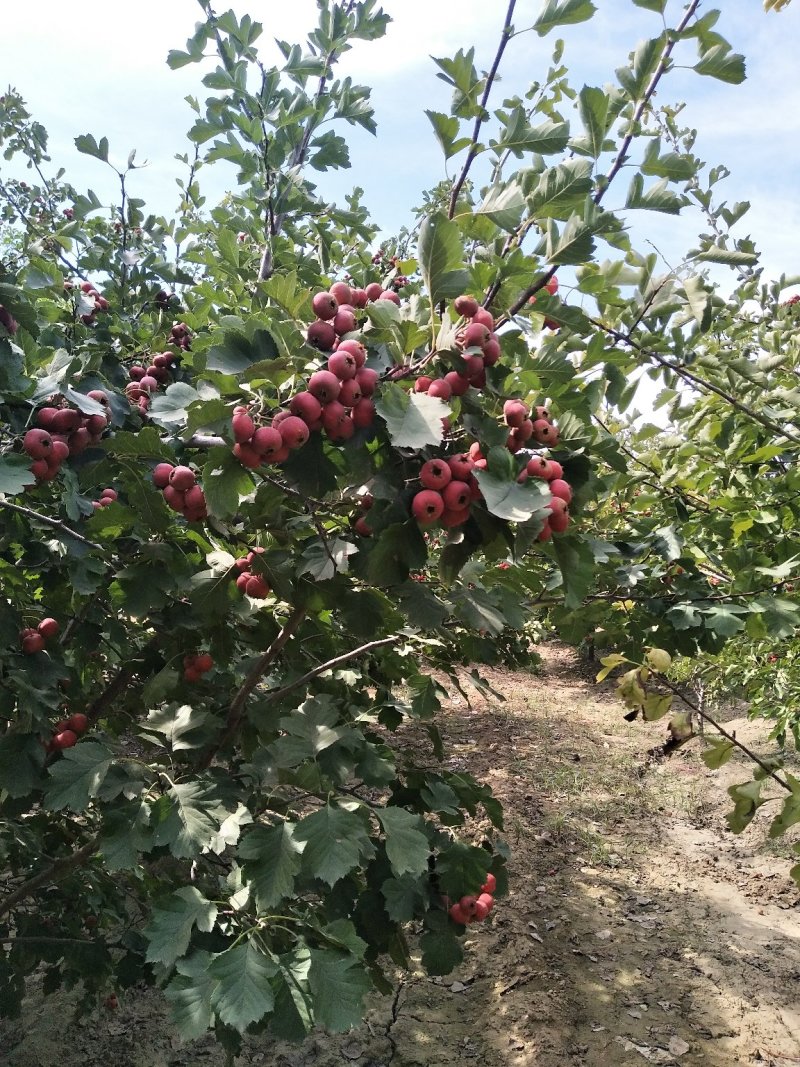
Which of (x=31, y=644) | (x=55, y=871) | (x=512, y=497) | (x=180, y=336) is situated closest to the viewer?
(x=512, y=497)

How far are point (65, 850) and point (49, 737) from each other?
0.85 metres

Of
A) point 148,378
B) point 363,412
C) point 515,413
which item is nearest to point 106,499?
point 148,378

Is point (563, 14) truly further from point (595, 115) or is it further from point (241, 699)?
point (241, 699)

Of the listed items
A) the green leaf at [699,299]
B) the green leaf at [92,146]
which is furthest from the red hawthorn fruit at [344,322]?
the green leaf at [92,146]

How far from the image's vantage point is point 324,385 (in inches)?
47.9

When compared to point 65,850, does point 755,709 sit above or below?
above

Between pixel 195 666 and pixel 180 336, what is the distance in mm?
1261

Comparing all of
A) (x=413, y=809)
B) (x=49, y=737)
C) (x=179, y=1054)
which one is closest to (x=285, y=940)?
(x=413, y=809)

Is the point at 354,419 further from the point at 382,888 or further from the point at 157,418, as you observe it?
the point at 382,888

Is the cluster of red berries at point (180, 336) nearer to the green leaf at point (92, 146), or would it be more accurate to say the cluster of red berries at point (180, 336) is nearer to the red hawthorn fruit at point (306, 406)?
the green leaf at point (92, 146)

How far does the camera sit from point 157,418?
1.43m

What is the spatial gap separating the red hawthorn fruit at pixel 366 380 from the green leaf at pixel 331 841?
950 millimetres

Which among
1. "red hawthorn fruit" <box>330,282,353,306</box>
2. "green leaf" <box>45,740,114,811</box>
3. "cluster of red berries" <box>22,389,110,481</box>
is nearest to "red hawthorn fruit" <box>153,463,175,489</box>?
"cluster of red berries" <box>22,389,110,481</box>

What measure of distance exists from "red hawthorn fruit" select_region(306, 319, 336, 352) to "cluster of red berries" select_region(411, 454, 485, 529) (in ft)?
0.97
